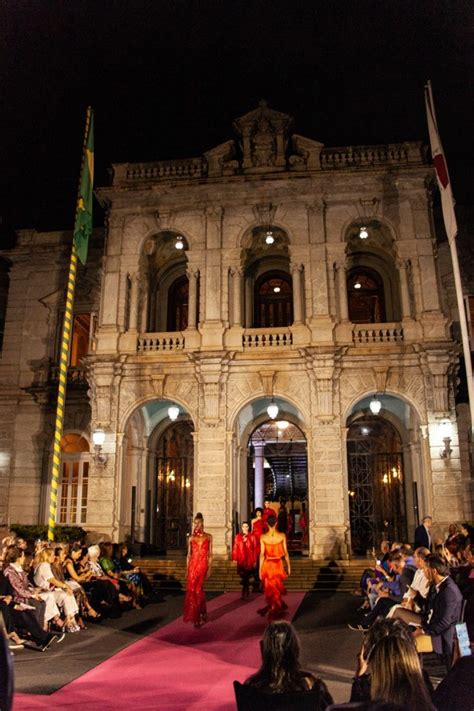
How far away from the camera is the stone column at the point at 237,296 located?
2050cm

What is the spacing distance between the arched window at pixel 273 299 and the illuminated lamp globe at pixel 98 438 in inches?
296

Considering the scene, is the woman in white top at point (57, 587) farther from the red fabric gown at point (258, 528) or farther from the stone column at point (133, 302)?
the stone column at point (133, 302)

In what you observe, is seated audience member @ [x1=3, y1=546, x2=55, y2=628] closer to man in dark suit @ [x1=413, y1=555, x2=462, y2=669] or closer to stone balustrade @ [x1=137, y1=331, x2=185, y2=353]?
man in dark suit @ [x1=413, y1=555, x2=462, y2=669]

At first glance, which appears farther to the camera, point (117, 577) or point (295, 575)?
point (295, 575)

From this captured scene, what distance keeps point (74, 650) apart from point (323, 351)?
12.1 m

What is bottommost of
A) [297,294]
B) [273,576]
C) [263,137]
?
[273,576]

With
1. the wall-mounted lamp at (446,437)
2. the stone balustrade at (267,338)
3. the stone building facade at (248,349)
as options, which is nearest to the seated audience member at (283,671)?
the stone building facade at (248,349)

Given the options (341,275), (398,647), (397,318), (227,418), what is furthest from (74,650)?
(397,318)

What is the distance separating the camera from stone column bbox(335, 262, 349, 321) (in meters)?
20.1

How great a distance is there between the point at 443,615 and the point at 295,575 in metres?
10.5

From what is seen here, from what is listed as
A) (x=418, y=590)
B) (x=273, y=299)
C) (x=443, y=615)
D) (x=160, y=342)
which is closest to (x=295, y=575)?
(x=418, y=590)

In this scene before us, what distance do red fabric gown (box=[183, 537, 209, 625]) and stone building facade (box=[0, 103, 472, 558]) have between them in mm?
6737

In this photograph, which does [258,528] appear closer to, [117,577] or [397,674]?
[117,577]

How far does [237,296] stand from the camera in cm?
2066
